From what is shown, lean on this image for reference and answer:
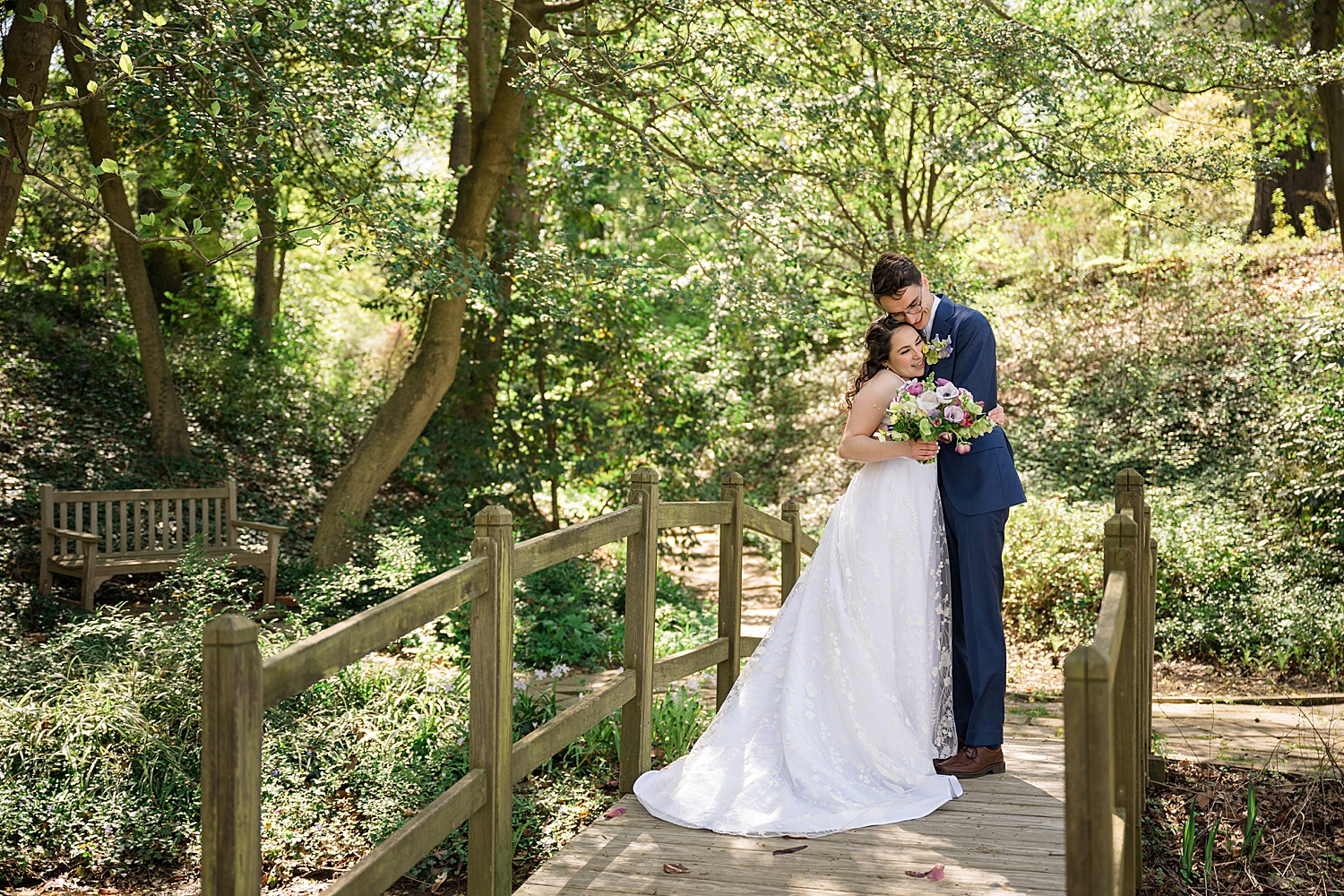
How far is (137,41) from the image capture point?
19.1 feet

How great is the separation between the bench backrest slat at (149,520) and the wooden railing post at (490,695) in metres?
5.76

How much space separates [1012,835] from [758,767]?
3.04ft

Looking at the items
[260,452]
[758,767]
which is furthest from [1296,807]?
[260,452]

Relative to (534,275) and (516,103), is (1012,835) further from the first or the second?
(516,103)

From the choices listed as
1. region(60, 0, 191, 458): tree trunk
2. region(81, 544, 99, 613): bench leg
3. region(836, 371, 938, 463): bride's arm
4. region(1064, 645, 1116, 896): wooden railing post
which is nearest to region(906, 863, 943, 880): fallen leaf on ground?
region(1064, 645, 1116, 896): wooden railing post

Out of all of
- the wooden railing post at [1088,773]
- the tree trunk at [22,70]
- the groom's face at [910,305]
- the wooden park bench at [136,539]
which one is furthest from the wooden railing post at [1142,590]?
the wooden park bench at [136,539]

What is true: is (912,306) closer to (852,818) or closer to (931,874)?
(852,818)

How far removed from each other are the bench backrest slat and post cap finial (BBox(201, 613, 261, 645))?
675 centimetres

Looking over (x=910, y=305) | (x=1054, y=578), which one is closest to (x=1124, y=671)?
(x=910, y=305)

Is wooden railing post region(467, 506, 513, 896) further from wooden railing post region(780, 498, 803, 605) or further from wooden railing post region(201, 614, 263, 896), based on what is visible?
wooden railing post region(780, 498, 803, 605)

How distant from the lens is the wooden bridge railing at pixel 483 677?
2.13 m

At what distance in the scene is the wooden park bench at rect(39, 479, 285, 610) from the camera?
827 centimetres

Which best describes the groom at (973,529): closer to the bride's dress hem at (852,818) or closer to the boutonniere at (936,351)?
the boutonniere at (936,351)

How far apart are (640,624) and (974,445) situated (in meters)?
1.53
